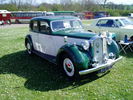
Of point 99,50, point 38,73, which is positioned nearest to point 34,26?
point 38,73

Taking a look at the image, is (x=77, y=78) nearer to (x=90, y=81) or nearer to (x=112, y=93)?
(x=90, y=81)

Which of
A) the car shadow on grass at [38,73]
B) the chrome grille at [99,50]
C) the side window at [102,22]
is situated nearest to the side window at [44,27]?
the car shadow on grass at [38,73]

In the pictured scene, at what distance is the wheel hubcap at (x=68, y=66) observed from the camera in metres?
4.98

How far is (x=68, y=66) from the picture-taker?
509cm

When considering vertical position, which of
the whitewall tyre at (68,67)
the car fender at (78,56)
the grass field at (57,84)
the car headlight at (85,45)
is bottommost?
the grass field at (57,84)

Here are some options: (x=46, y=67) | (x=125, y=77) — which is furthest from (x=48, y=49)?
(x=125, y=77)

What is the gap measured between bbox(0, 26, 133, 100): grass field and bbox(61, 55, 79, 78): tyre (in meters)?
0.20

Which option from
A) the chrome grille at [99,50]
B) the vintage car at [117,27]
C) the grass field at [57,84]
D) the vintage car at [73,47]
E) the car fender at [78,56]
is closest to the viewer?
the grass field at [57,84]

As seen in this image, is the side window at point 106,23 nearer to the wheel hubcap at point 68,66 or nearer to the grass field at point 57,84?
the grass field at point 57,84

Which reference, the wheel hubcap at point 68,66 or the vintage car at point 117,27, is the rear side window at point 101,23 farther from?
the wheel hubcap at point 68,66

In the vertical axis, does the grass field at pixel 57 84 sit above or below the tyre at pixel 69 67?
below

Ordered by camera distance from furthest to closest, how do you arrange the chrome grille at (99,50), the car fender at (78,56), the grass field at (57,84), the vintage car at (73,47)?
1. the chrome grille at (99,50)
2. the vintage car at (73,47)
3. the car fender at (78,56)
4. the grass field at (57,84)

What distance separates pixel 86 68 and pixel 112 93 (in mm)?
966

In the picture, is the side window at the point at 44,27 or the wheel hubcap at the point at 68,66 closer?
the wheel hubcap at the point at 68,66
